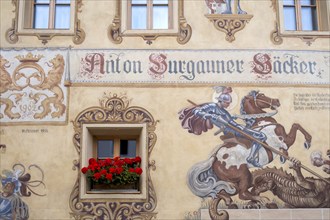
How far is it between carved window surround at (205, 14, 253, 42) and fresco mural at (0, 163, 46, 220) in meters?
3.52

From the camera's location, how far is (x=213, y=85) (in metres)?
9.10

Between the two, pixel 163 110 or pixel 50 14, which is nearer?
pixel 163 110

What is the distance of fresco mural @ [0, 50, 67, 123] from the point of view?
8938mm

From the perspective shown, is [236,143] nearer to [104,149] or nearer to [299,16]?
[104,149]

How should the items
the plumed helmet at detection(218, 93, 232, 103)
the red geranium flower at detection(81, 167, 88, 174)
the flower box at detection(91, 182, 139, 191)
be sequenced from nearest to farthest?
the red geranium flower at detection(81, 167, 88, 174) < the flower box at detection(91, 182, 139, 191) < the plumed helmet at detection(218, 93, 232, 103)

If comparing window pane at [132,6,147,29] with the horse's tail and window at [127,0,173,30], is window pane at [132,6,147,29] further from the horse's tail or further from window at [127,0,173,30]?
the horse's tail

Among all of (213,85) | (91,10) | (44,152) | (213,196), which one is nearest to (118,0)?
(91,10)

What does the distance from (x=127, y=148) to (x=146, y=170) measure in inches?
25.0

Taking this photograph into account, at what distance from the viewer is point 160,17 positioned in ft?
31.3

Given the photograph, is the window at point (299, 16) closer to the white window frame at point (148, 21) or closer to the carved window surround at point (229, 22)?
the carved window surround at point (229, 22)

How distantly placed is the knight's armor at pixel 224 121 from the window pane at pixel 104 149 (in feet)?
4.71

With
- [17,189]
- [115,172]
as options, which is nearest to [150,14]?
[115,172]

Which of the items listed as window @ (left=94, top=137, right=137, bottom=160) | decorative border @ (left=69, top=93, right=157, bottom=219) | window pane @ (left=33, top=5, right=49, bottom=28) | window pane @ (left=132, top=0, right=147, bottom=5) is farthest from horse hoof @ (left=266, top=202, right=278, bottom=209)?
window pane @ (left=33, top=5, right=49, bottom=28)

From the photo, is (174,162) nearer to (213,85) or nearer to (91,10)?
(213,85)
